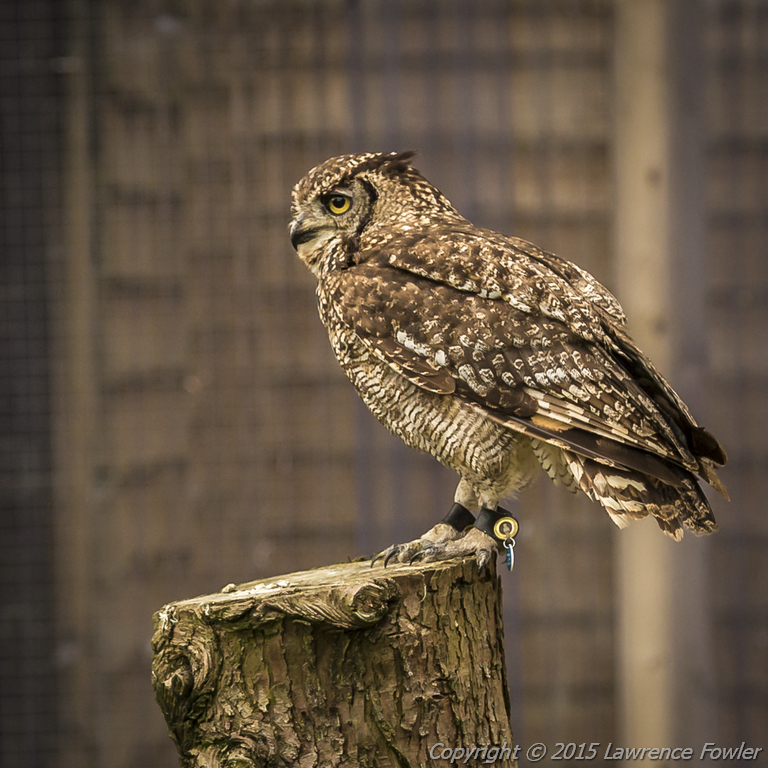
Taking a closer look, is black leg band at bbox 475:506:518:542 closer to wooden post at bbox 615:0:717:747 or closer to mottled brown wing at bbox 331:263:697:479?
mottled brown wing at bbox 331:263:697:479

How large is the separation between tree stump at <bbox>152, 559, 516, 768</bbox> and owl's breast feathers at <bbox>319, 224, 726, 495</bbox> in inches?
14.5

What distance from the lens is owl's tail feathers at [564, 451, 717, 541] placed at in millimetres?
1561

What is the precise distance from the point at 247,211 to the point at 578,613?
5.98 feet

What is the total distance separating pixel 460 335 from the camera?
165 cm

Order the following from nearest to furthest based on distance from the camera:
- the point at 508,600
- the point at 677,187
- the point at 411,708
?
the point at 411,708
the point at 677,187
the point at 508,600

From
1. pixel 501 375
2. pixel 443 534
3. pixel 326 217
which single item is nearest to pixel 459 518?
pixel 443 534

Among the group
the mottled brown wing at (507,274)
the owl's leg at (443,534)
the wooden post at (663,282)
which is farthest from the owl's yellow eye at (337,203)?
the wooden post at (663,282)

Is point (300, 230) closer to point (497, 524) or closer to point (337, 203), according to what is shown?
point (337, 203)

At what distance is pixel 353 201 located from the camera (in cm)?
196

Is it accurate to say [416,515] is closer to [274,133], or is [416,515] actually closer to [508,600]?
[508,600]

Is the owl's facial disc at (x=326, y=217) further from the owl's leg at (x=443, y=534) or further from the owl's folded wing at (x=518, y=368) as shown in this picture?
the owl's leg at (x=443, y=534)

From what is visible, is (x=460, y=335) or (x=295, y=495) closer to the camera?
(x=460, y=335)

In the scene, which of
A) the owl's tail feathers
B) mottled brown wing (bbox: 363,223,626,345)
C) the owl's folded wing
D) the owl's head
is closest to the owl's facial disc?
the owl's head

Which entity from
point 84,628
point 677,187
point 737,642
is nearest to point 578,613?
point 737,642
